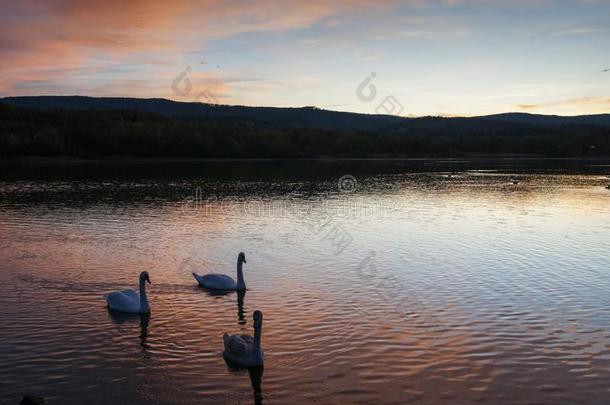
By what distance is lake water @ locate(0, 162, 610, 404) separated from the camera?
1161 centimetres

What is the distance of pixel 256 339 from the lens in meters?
12.3

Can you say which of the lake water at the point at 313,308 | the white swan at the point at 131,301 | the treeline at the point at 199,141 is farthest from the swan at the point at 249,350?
the treeline at the point at 199,141

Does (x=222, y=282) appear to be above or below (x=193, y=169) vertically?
below

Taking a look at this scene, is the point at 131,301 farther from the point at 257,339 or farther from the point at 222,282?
the point at 257,339

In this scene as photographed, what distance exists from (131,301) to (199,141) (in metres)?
119

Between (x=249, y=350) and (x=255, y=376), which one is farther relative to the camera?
(x=249, y=350)

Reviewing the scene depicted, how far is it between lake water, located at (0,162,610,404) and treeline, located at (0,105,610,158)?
8573 cm

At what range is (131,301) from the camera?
51.9 feet

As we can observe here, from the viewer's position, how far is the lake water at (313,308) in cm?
1161

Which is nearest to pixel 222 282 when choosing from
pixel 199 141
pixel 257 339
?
pixel 257 339

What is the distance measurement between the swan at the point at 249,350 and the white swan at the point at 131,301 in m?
4.09

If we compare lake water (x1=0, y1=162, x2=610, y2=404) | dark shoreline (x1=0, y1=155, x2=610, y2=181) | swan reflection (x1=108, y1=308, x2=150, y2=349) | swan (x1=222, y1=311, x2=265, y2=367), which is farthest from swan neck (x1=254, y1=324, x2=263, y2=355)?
dark shoreline (x1=0, y1=155, x2=610, y2=181)

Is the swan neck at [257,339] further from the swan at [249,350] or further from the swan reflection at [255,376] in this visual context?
the swan reflection at [255,376]

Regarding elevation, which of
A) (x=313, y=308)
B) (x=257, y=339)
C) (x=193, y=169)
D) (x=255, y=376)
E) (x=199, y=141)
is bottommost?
(x=255, y=376)
